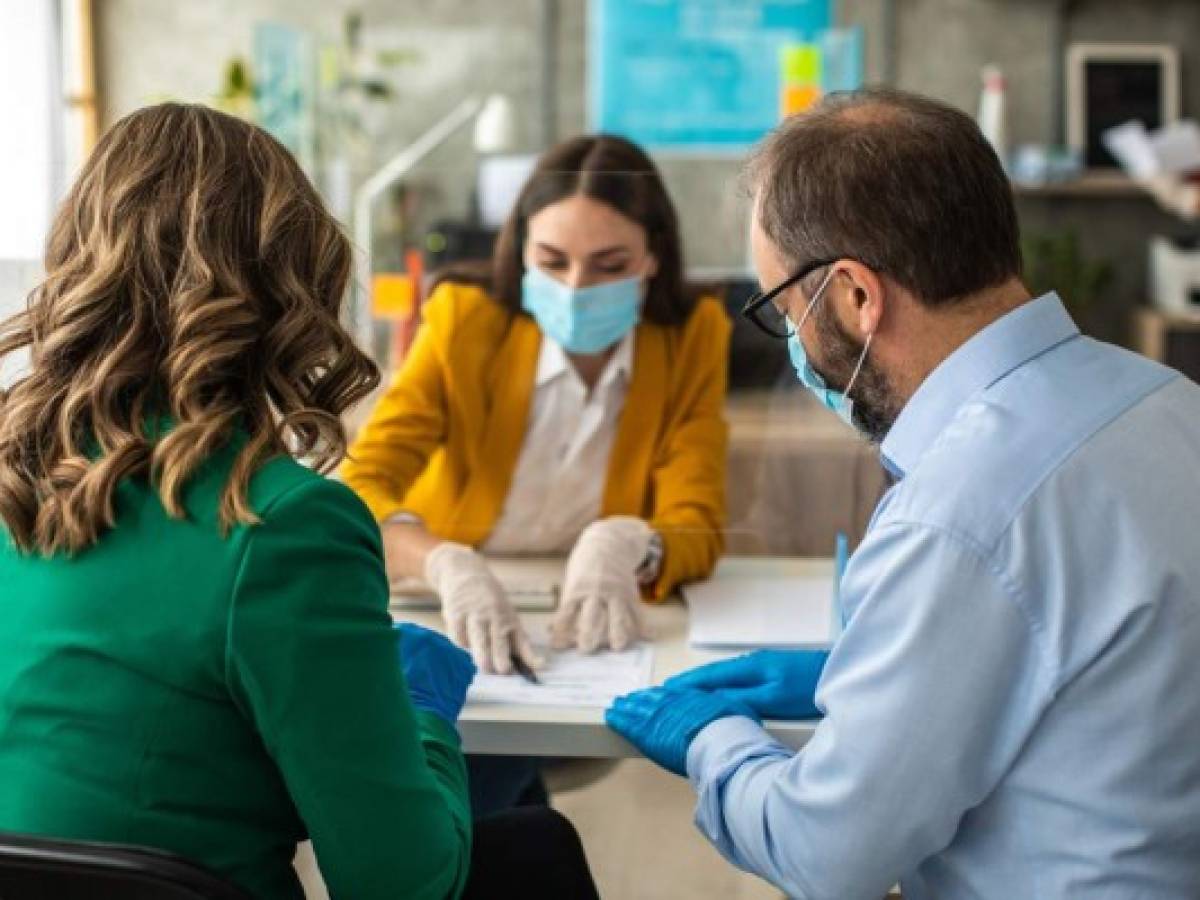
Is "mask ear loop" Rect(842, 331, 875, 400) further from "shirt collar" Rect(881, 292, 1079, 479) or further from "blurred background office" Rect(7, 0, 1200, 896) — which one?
"blurred background office" Rect(7, 0, 1200, 896)

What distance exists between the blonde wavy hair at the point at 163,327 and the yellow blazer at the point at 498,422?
0.93m

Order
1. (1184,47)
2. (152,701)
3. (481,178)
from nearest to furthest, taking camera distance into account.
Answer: (152,701) < (481,178) < (1184,47)

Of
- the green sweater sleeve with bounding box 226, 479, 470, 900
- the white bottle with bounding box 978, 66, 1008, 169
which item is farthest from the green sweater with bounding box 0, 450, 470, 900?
the white bottle with bounding box 978, 66, 1008, 169

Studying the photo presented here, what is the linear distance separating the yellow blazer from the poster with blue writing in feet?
8.31

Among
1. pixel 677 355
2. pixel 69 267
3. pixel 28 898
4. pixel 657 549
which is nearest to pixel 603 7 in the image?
pixel 677 355

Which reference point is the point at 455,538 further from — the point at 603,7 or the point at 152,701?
the point at 603,7

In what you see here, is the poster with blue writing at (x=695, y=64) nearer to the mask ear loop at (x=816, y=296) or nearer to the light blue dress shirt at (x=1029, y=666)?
the mask ear loop at (x=816, y=296)

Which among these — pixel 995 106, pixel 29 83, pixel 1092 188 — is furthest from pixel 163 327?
pixel 1092 188

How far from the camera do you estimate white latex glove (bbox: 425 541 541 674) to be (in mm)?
1648

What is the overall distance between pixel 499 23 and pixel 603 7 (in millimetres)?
784

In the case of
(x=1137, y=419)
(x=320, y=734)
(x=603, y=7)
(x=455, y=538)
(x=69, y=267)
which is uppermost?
(x=603, y=7)

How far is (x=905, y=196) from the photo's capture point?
3.93 ft

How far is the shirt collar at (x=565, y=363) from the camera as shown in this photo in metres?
2.12

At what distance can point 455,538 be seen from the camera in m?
2.09
